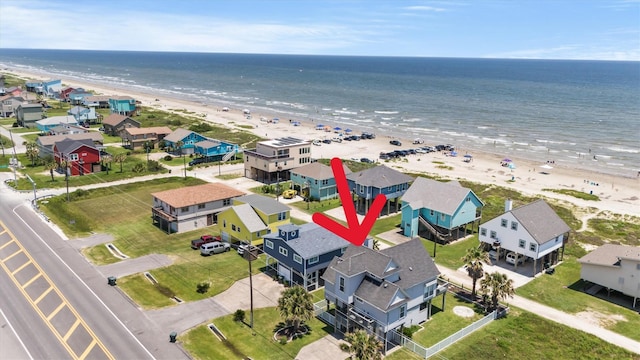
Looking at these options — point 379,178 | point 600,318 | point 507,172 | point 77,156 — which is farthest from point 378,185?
point 77,156

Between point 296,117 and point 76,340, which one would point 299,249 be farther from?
point 296,117

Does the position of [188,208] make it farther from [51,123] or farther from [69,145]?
[51,123]

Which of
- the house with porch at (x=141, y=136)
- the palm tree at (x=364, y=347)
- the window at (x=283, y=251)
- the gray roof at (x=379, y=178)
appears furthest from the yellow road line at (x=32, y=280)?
the house with porch at (x=141, y=136)

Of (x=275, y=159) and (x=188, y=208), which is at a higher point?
(x=275, y=159)

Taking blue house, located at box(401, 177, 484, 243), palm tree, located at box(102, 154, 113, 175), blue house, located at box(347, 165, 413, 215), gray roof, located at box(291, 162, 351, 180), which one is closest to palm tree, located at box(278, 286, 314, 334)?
blue house, located at box(401, 177, 484, 243)

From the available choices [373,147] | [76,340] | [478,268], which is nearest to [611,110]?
[373,147]

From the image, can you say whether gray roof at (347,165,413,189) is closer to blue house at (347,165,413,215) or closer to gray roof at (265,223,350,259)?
blue house at (347,165,413,215)

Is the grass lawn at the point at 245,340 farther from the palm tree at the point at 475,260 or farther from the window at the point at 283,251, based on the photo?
the palm tree at the point at 475,260
